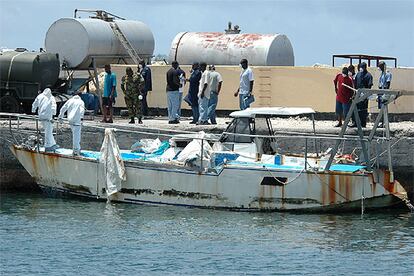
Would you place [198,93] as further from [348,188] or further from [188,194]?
[348,188]

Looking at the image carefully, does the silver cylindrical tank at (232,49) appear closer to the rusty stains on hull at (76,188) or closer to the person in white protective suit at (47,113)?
the person in white protective suit at (47,113)

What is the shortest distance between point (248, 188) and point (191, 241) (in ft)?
8.98

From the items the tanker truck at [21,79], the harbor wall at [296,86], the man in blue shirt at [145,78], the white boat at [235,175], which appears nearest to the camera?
the white boat at [235,175]

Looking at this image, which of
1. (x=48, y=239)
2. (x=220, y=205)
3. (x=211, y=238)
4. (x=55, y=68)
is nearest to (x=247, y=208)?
(x=220, y=205)

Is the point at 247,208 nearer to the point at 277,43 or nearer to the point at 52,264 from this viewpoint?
the point at 52,264

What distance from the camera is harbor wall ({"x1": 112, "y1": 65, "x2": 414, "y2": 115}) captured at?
99.2 feet

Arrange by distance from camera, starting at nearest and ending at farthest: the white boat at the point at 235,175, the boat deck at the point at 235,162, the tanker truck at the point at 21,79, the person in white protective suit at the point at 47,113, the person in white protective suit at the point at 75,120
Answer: the white boat at the point at 235,175, the boat deck at the point at 235,162, the person in white protective suit at the point at 75,120, the person in white protective suit at the point at 47,113, the tanker truck at the point at 21,79

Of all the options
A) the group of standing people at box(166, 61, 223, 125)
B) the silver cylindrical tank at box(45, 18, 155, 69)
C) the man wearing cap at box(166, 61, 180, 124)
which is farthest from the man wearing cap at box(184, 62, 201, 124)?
the silver cylindrical tank at box(45, 18, 155, 69)

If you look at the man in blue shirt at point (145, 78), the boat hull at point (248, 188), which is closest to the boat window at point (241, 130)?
the boat hull at point (248, 188)

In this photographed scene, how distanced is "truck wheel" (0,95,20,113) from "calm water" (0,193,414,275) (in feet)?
21.6

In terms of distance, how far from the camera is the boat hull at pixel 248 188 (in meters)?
22.4

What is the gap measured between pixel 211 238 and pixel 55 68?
12.2 meters

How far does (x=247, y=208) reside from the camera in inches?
899

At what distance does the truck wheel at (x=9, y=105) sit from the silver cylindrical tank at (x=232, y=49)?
605cm
